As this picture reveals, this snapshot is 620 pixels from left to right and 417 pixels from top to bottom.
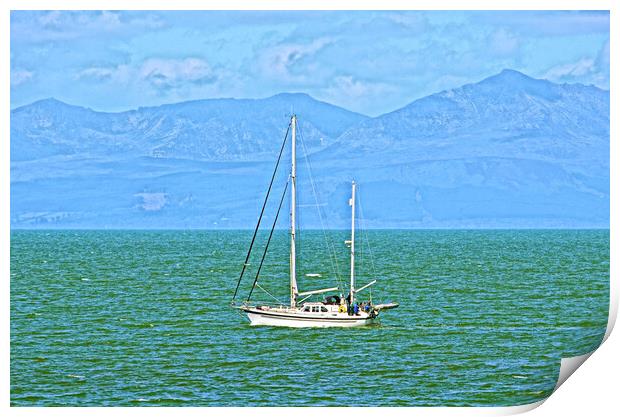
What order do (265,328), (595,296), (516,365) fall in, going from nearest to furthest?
(516,365), (265,328), (595,296)

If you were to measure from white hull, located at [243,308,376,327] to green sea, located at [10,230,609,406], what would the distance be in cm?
35

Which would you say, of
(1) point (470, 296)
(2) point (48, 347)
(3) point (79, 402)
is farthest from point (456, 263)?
(3) point (79, 402)

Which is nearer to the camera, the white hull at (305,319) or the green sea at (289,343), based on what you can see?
the green sea at (289,343)

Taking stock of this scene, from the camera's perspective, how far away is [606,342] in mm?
36094

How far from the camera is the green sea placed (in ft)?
136

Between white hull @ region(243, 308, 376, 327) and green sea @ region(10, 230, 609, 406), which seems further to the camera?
white hull @ region(243, 308, 376, 327)

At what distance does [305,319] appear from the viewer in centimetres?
5581

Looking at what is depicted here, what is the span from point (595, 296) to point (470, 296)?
6.91 meters

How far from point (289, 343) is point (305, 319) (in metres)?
3.25

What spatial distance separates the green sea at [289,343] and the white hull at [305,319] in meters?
0.35

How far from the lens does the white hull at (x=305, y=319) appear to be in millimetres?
55812

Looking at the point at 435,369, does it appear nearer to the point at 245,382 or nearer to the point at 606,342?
the point at 245,382

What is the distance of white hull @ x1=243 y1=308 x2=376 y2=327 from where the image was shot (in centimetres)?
5581
